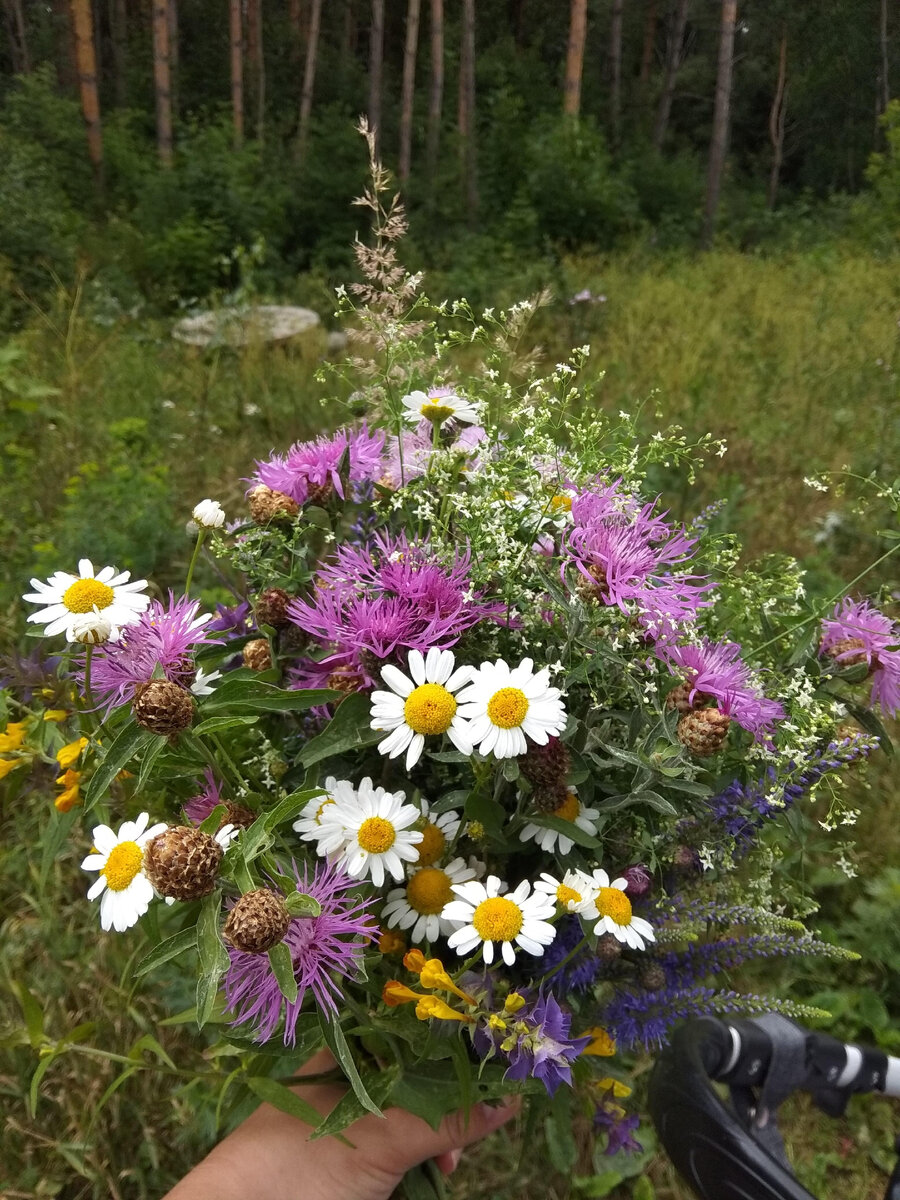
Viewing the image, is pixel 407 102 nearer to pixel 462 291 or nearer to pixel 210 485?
pixel 462 291

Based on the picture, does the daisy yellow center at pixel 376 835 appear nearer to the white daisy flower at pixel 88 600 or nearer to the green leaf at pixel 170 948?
the green leaf at pixel 170 948

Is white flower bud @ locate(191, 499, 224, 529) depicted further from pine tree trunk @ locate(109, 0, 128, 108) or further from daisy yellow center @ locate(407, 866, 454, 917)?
pine tree trunk @ locate(109, 0, 128, 108)

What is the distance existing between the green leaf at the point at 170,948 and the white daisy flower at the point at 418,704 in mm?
182

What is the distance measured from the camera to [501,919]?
0.63 m

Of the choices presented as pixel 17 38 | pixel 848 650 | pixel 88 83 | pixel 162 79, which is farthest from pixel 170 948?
pixel 17 38

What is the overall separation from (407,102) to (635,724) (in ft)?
36.4

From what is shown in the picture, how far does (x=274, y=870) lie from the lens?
1.92ft

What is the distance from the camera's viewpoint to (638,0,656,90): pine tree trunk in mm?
14281

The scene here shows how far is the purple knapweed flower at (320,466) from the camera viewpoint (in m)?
0.82

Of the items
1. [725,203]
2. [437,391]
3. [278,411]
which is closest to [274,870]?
[437,391]

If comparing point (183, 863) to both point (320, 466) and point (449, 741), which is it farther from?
point (320, 466)

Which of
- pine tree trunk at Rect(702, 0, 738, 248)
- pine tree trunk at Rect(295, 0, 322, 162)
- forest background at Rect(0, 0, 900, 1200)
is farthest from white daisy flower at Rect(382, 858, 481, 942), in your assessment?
pine tree trunk at Rect(295, 0, 322, 162)

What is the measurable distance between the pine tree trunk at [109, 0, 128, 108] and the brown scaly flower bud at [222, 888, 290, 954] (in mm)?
11080

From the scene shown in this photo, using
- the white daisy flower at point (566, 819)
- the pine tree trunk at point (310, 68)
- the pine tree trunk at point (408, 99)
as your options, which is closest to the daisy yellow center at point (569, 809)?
the white daisy flower at point (566, 819)
